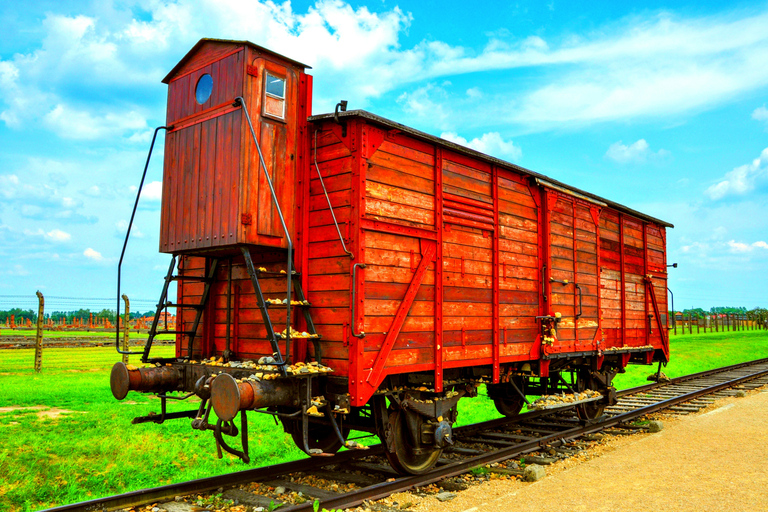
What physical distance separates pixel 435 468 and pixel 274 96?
503cm

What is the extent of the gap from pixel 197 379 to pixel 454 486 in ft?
10.9

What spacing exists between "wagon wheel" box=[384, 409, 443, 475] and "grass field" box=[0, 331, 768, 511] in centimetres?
185

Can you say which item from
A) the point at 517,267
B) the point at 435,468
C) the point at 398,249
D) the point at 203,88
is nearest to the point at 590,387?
the point at 517,267

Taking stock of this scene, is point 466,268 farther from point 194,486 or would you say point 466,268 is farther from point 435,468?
point 194,486

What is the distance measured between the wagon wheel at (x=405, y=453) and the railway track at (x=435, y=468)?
0.45 ft

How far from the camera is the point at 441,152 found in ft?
24.3

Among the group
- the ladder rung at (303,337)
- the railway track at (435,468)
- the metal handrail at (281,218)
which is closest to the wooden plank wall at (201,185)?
the metal handrail at (281,218)

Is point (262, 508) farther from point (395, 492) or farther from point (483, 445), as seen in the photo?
point (483, 445)

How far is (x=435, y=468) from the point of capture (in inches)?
276

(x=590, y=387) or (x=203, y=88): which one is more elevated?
(x=203, y=88)

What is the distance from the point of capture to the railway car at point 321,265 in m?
6.05

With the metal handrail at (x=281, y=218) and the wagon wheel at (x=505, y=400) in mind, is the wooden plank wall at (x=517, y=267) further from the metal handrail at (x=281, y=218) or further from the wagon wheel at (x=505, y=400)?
the metal handrail at (x=281, y=218)

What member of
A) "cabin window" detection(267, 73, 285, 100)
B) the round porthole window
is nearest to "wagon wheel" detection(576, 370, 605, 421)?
"cabin window" detection(267, 73, 285, 100)

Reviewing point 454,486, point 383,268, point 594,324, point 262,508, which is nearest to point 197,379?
point 262,508
